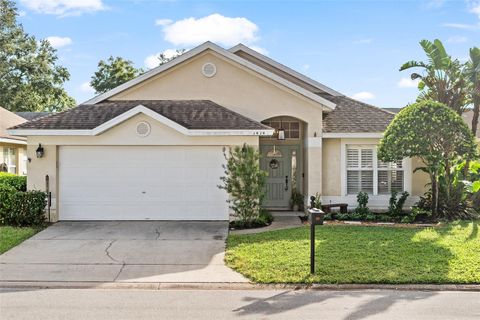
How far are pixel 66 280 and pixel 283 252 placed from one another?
174 inches

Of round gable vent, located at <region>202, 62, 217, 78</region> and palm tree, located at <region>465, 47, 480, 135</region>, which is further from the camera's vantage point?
round gable vent, located at <region>202, 62, 217, 78</region>

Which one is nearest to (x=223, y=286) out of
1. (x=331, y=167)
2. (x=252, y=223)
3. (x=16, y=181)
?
(x=252, y=223)

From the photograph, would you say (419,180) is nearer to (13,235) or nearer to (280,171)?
(280,171)

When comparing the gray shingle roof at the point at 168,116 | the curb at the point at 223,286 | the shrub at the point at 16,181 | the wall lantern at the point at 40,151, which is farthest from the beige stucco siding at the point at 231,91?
the curb at the point at 223,286

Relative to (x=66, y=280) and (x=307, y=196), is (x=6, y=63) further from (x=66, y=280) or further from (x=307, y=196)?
(x=66, y=280)

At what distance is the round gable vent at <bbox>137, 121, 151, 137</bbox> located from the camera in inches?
519

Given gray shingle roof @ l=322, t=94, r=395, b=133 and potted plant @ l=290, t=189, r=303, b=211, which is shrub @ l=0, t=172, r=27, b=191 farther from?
gray shingle roof @ l=322, t=94, r=395, b=133

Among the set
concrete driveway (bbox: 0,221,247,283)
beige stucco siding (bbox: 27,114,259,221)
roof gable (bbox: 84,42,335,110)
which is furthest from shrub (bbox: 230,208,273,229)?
roof gable (bbox: 84,42,335,110)

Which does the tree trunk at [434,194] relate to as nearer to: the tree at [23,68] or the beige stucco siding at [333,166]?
the beige stucco siding at [333,166]

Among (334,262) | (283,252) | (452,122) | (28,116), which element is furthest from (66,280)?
(28,116)

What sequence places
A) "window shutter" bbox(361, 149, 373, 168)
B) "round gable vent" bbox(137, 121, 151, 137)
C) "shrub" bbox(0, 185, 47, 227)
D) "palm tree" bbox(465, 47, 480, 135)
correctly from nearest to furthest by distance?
1. "shrub" bbox(0, 185, 47, 227)
2. "round gable vent" bbox(137, 121, 151, 137)
3. "palm tree" bbox(465, 47, 480, 135)
4. "window shutter" bbox(361, 149, 373, 168)

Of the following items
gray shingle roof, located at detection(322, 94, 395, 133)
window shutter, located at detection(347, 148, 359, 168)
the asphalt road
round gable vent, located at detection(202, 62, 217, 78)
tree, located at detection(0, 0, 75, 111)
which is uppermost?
tree, located at detection(0, 0, 75, 111)

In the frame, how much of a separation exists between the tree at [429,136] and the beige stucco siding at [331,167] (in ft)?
6.89

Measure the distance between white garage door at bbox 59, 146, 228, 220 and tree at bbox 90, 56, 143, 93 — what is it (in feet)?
115
